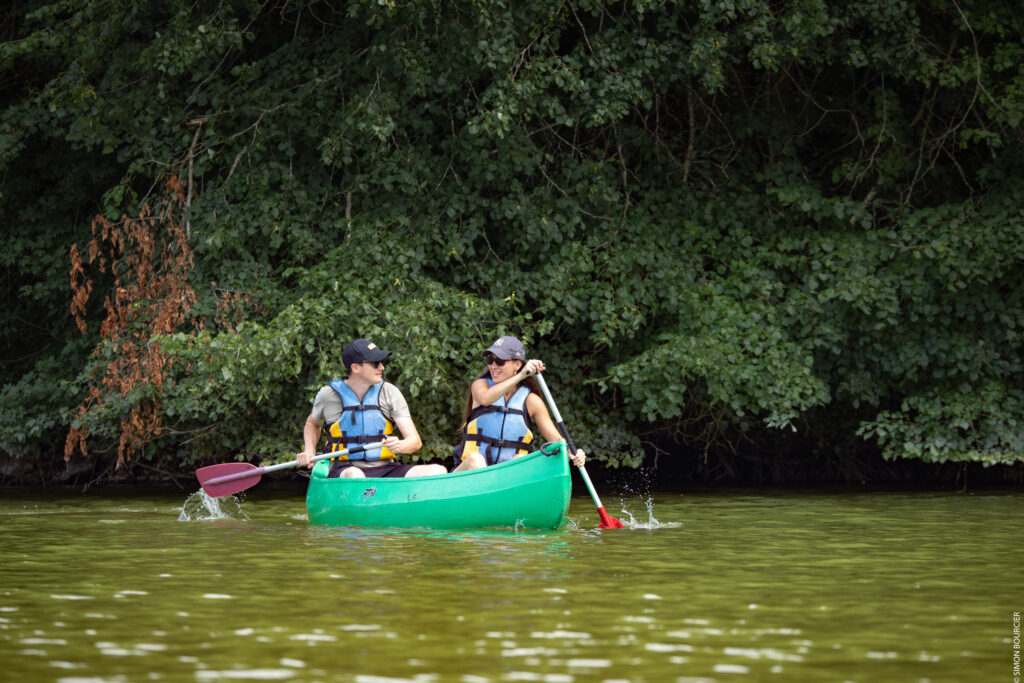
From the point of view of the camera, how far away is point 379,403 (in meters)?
9.64

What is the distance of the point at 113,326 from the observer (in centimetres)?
1291

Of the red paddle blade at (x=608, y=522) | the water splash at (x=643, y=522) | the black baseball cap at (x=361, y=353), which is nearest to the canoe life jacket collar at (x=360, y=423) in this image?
the black baseball cap at (x=361, y=353)

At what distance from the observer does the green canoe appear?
8.98 meters

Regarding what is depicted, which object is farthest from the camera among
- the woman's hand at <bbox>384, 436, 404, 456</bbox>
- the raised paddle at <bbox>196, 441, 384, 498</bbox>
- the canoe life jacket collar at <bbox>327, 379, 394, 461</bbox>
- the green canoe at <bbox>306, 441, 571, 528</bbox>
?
the raised paddle at <bbox>196, 441, 384, 498</bbox>

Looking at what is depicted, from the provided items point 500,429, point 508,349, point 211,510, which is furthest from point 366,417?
point 211,510

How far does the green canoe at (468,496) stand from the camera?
898 cm

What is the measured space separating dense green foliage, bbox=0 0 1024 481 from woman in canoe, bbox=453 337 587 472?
2.39m

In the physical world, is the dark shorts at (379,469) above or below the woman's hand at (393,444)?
below

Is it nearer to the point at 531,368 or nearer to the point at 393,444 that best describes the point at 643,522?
the point at 531,368

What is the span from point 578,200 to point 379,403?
176 inches

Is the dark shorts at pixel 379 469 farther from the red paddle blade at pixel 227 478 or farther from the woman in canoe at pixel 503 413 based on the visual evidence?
the red paddle blade at pixel 227 478

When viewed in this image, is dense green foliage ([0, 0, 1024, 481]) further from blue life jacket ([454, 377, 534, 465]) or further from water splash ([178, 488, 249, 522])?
blue life jacket ([454, 377, 534, 465])

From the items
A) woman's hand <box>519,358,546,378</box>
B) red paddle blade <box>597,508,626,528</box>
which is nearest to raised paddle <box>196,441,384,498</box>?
woman's hand <box>519,358,546,378</box>

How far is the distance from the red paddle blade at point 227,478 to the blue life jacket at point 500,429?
1.93 m
